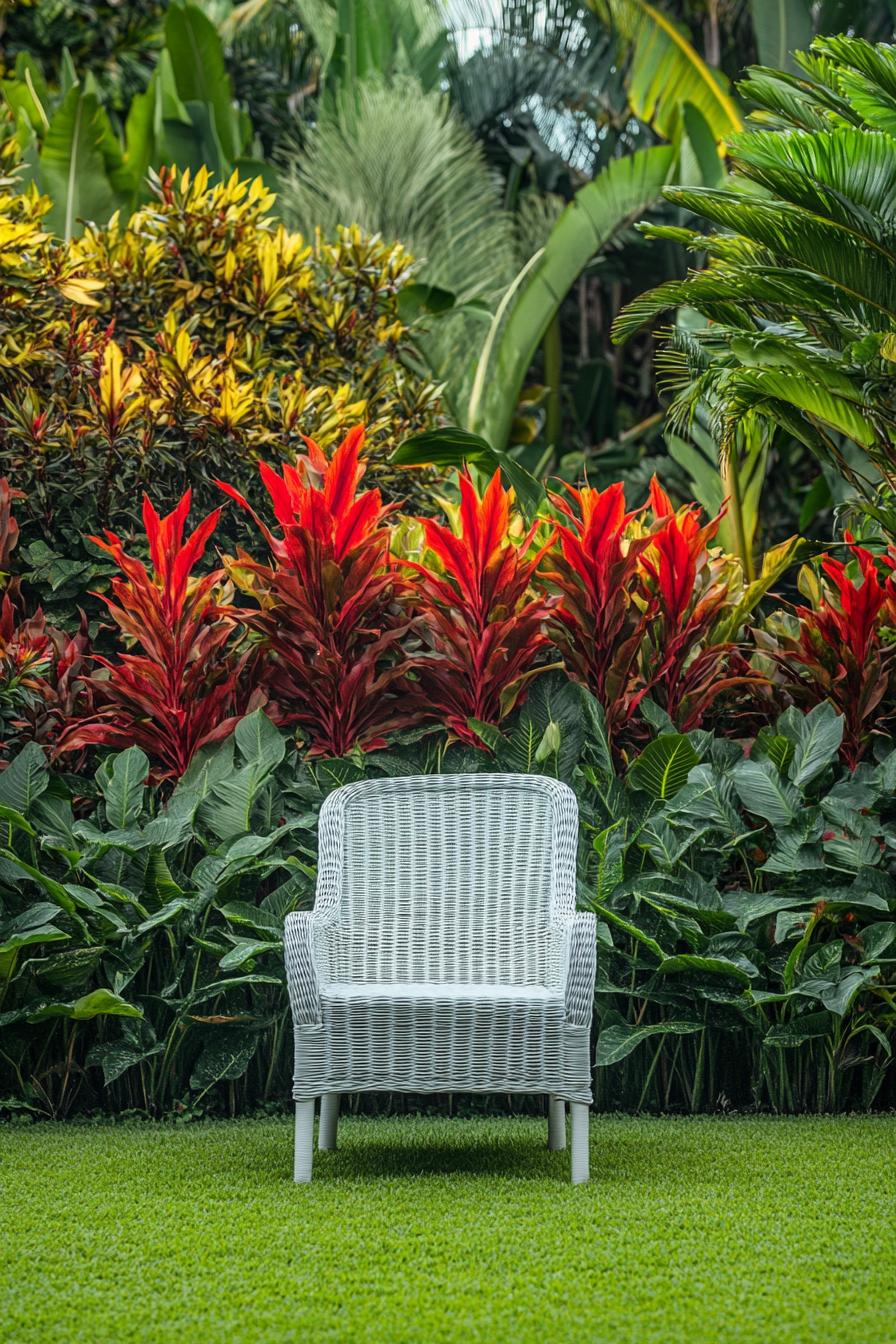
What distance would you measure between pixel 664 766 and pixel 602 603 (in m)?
0.60

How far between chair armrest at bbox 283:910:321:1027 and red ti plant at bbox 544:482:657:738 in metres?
1.53

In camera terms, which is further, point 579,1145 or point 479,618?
point 479,618

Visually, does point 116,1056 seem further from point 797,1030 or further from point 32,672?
point 797,1030

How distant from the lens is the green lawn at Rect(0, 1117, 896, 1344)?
2521 mm

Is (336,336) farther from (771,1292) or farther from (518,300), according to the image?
(771,1292)

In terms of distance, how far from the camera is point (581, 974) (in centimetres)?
369

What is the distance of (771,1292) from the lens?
8.85 ft

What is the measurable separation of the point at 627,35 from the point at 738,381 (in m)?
7.26

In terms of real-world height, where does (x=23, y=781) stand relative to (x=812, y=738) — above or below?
below

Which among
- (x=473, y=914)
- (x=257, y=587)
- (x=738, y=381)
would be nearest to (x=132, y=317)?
(x=257, y=587)

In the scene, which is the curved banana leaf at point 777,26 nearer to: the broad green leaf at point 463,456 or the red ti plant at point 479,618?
the broad green leaf at point 463,456

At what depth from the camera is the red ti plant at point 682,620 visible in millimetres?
4887

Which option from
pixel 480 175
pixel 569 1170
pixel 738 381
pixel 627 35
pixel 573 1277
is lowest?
pixel 569 1170

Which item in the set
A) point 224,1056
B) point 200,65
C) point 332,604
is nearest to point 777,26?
point 200,65
